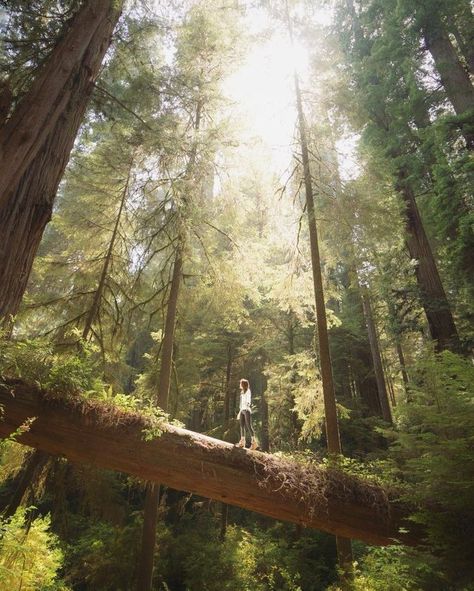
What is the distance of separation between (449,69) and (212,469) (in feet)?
43.8

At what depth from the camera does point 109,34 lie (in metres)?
6.32

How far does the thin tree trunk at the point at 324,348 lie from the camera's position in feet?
21.8

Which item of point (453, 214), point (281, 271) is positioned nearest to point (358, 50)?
point (453, 214)

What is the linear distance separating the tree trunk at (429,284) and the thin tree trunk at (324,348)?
3.82 metres

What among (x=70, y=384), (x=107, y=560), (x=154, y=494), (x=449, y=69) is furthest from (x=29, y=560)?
(x=449, y=69)

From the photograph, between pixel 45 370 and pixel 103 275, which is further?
pixel 103 275

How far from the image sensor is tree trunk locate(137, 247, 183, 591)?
7664 mm

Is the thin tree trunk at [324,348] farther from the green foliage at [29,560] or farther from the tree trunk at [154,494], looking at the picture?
the green foliage at [29,560]

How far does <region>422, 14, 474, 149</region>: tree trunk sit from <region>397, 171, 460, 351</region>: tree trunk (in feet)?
8.30

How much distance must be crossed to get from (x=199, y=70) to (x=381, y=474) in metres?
11.2

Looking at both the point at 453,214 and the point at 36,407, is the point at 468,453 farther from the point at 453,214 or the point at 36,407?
the point at 453,214

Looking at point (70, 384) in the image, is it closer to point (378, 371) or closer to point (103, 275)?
point (103, 275)

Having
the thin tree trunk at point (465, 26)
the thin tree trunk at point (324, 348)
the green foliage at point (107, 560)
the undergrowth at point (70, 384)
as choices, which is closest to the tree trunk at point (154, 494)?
the undergrowth at point (70, 384)

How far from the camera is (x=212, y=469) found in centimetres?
581
